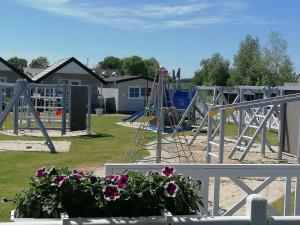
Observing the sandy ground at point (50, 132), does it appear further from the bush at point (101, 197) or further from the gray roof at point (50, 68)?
the gray roof at point (50, 68)

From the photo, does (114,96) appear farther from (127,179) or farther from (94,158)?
(127,179)

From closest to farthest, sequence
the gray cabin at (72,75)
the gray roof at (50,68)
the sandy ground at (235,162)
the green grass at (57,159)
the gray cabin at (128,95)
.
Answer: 1. the sandy ground at (235,162)
2. the green grass at (57,159)
3. the gray roof at (50,68)
4. the gray cabin at (128,95)
5. the gray cabin at (72,75)

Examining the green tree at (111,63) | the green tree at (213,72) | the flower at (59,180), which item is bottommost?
the flower at (59,180)

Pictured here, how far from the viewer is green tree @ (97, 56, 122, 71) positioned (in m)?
133

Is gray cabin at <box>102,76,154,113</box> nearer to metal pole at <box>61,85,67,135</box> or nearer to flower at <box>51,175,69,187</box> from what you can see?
metal pole at <box>61,85,67,135</box>

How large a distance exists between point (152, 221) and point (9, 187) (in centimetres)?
627

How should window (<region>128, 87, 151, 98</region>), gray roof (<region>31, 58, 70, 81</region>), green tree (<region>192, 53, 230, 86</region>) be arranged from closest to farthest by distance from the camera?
gray roof (<region>31, 58, 70, 81</region>), window (<region>128, 87, 151, 98</region>), green tree (<region>192, 53, 230, 86</region>)

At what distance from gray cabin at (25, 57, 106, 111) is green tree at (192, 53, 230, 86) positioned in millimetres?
50540

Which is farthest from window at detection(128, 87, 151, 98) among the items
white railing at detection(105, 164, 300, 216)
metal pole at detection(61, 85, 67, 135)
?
white railing at detection(105, 164, 300, 216)

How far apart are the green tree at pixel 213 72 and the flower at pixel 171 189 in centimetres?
8723

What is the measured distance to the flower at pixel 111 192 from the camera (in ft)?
11.1

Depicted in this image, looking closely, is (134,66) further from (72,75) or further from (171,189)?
(171,189)

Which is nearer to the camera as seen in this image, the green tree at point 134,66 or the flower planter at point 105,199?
the flower planter at point 105,199

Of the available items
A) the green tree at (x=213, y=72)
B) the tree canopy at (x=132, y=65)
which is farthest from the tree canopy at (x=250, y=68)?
the tree canopy at (x=132, y=65)
